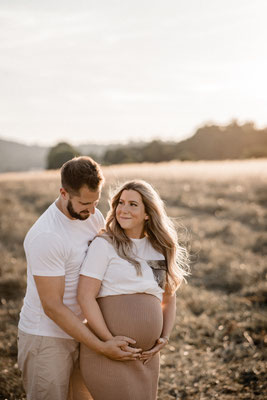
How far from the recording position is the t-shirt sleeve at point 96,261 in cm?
296

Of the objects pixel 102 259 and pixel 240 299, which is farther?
pixel 240 299

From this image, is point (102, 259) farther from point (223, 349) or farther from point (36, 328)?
point (223, 349)

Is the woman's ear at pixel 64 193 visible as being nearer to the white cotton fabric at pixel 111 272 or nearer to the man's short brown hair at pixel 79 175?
the man's short brown hair at pixel 79 175

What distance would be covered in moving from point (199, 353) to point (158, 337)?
255cm

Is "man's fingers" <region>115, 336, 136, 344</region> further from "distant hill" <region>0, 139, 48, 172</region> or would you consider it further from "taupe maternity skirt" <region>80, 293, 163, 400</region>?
"distant hill" <region>0, 139, 48, 172</region>

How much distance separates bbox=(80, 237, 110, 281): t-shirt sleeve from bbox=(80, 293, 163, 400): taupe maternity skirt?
0.22 metres

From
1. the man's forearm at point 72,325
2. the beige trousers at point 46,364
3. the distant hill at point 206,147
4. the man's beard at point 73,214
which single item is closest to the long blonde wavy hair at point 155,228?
the man's beard at point 73,214

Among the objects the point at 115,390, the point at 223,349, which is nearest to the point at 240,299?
the point at 223,349

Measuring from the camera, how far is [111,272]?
3045 mm

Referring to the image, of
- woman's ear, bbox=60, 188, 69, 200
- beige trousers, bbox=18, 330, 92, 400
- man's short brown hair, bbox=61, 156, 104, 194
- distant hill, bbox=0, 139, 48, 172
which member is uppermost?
distant hill, bbox=0, 139, 48, 172

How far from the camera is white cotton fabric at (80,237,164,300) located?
117 inches

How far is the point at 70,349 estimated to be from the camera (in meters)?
3.15

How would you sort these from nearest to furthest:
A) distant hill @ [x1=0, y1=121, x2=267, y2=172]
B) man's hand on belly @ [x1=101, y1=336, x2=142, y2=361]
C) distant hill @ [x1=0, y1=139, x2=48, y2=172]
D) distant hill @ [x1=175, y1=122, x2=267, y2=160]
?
man's hand on belly @ [x1=101, y1=336, x2=142, y2=361] < distant hill @ [x1=0, y1=121, x2=267, y2=172] < distant hill @ [x1=175, y1=122, x2=267, y2=160] < distant hill @ [x1=0, y1=139, x2=48, y2=172]

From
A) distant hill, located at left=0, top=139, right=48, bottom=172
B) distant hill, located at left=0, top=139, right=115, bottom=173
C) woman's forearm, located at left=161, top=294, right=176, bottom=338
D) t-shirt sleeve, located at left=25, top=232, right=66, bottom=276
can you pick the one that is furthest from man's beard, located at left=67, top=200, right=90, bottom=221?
distant hill, located at left=0, top=139, right=48, bottom=172
